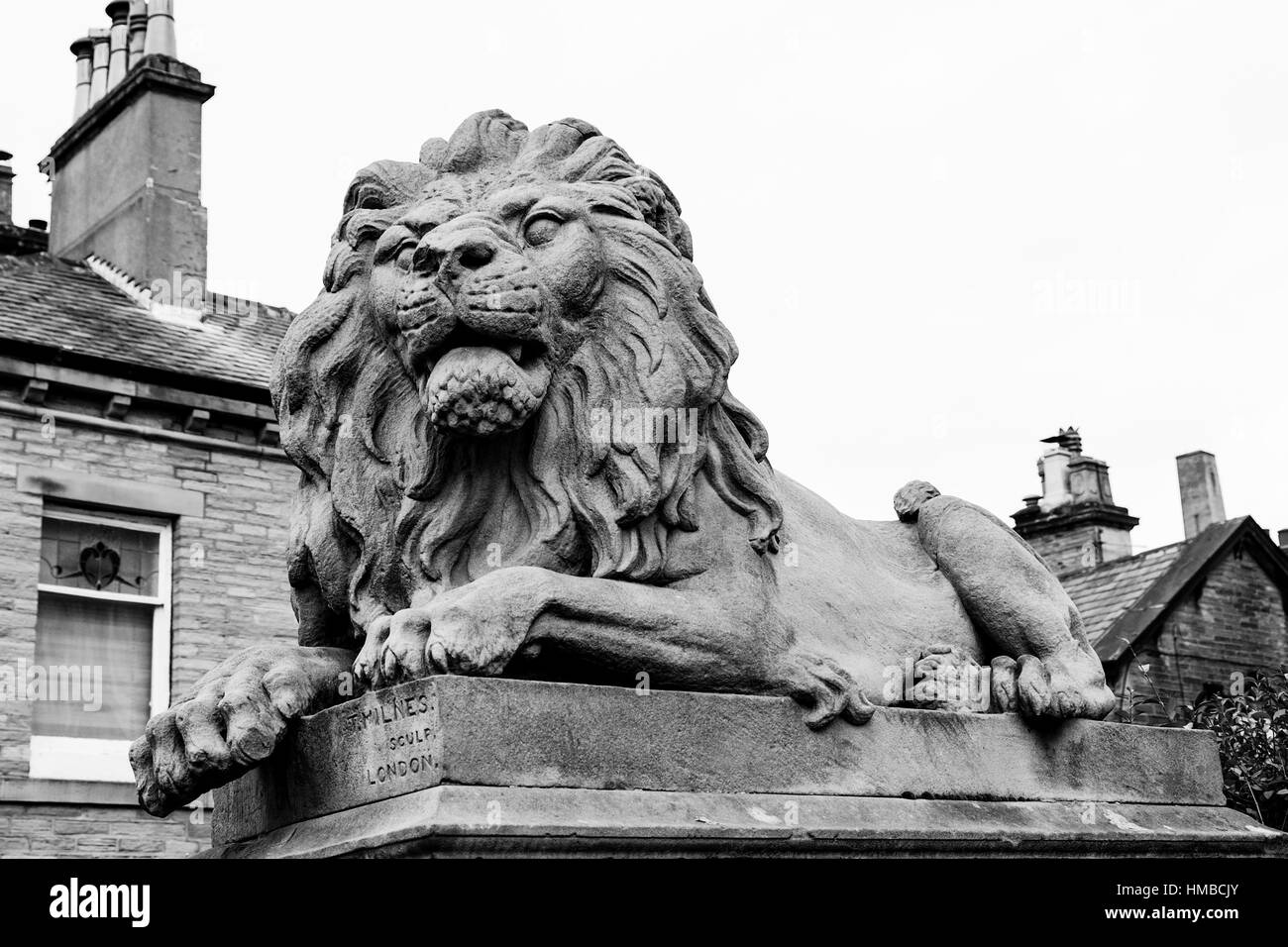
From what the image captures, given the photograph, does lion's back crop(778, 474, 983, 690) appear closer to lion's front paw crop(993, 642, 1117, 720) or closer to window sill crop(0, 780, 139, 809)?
lion's front paw crop(993, 642, 1117, 720)

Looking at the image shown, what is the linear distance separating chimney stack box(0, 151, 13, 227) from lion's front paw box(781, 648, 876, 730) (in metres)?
15.9

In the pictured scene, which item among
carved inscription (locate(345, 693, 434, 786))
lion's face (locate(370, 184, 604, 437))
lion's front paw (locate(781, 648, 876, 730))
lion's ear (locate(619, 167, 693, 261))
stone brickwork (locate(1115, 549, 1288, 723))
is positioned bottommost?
carved inscription (locate(345, 693, 434, 786))

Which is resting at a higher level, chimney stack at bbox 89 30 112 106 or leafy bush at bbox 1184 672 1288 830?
chimney stack at bbox 89 30 112 106

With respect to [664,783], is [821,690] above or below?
above

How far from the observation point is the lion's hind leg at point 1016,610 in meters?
5.58

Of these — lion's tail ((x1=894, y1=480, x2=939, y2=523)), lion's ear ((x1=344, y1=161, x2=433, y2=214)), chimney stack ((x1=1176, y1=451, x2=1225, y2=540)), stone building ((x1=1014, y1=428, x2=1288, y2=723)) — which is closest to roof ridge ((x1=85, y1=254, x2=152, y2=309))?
stone building ((x1=1014, y1=428, x2=1288, y2=723))

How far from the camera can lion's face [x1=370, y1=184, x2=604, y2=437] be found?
464 cm

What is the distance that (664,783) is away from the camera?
4598 mm

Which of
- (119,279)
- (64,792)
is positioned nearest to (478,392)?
(64,792)

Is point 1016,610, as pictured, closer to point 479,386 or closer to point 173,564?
point 479,386

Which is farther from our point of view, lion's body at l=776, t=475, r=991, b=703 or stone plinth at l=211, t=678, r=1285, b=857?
lion's body at l=776, t=475, r=991, b=703

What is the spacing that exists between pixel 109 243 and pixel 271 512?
408 cm

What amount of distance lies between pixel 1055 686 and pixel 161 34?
1591cm

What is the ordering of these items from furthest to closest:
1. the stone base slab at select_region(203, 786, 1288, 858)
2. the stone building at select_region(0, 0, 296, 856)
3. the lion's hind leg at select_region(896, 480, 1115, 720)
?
the stone building at select_region(0, 0, 296, 856) → the lion's hind leg at select_region(896, 480, 1115, 720) → the stone base slab at select_region(203, 786, 1288, 858)
